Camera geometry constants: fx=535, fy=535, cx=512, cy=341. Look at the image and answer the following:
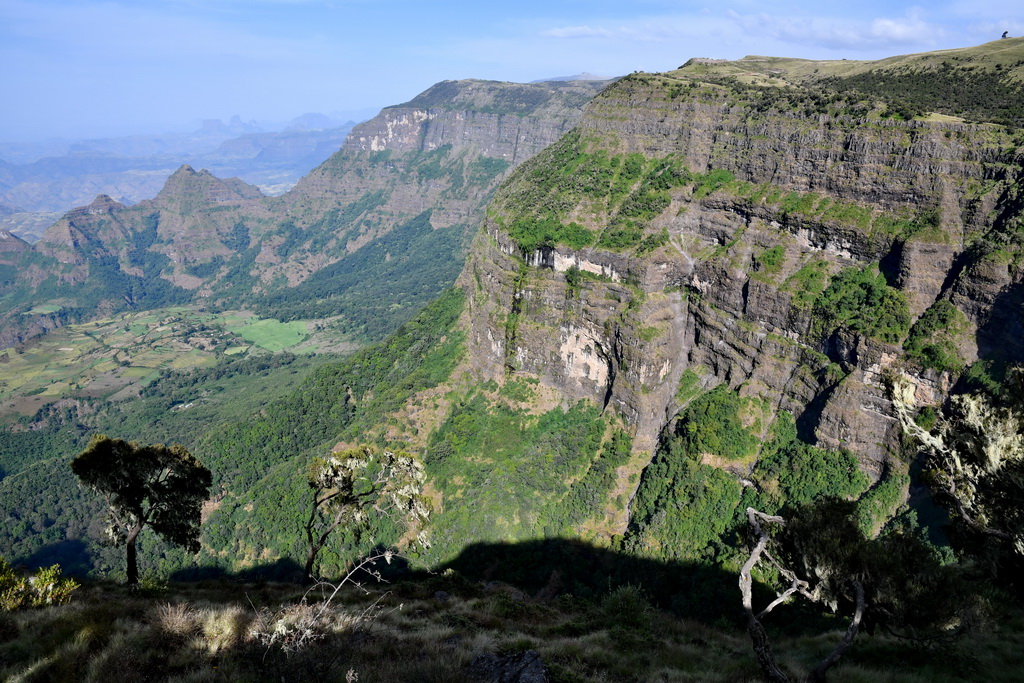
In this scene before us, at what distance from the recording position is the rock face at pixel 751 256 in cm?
5262

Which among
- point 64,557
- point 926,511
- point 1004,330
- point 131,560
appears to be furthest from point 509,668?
point 64,557

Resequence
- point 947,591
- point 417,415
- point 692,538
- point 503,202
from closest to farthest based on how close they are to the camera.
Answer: point 947,591
point 692,538
point 417,415
point 503,202

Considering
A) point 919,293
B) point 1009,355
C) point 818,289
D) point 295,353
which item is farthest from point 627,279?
point 295,353

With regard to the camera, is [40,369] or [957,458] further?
[40,369]

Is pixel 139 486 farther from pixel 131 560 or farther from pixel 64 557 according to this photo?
pixel 64 557

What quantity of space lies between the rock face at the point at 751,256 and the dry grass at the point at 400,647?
107 feet

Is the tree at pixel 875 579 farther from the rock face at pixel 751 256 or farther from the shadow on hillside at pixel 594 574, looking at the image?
the rock face at pixel 751 256

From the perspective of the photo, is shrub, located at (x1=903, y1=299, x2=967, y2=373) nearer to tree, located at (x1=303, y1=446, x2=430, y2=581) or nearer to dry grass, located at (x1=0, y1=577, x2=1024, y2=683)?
dry grass, located at (x1=0, y1=577, x2=1024, y2=683)

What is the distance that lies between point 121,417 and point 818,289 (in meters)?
171

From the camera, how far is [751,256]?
6481cm

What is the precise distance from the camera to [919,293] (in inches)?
2124

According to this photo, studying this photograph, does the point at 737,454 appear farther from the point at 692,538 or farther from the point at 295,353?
the point at 295,353

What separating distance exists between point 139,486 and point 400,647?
2110cm

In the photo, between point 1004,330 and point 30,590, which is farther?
point 1004,330
